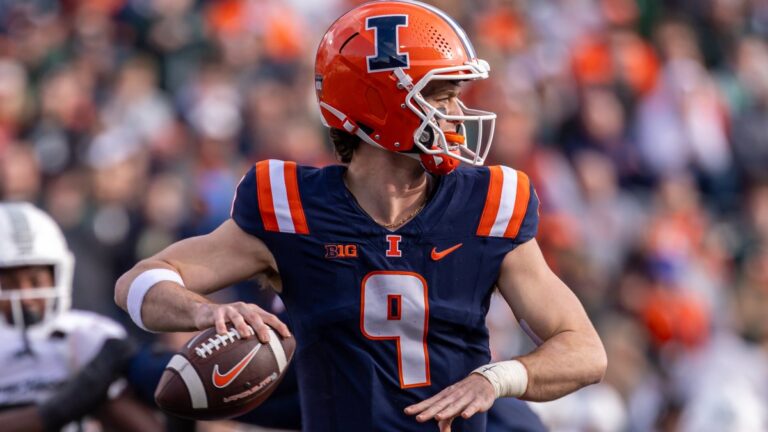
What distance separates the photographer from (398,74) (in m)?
3.91

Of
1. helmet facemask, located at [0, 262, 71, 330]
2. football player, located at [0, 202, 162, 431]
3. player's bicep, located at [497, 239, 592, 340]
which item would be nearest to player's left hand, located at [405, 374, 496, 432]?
player's bicep, located at [497, 239, 592, 340]

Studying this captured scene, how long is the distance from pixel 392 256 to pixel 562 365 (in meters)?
0.55

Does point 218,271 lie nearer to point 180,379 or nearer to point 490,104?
point 180,379

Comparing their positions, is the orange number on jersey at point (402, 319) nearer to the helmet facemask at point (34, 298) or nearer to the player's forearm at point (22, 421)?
the player's forearm at point (22, 421)

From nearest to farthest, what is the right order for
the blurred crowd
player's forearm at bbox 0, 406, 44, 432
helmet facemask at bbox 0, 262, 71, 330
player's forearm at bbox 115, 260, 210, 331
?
player's forearm at bbox 115, 260, 210, 331 → player's forearm at bbox 0, 406, 44, 432 → helmet facemask at bbox 0, 262, 71, 330 → the blurred crowd

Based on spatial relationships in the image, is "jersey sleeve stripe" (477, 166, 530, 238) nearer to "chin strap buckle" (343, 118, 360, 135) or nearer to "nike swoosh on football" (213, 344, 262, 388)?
"chin strap buckle" (343, 118, 360, 135)

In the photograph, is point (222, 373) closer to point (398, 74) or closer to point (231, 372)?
point (231, 372)

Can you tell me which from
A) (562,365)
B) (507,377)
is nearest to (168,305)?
(507,377)

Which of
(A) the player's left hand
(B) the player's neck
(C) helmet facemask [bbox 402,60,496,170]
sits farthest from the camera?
(B) the player's neck

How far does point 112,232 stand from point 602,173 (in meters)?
3.75

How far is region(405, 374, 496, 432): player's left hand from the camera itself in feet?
11.7

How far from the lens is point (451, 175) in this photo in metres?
4.03

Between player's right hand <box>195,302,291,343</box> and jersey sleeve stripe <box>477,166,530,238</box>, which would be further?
jersey sleeve stripe <box>477,166,530,238</box>

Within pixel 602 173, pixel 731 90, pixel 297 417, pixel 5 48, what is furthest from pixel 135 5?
pixel 297 417
